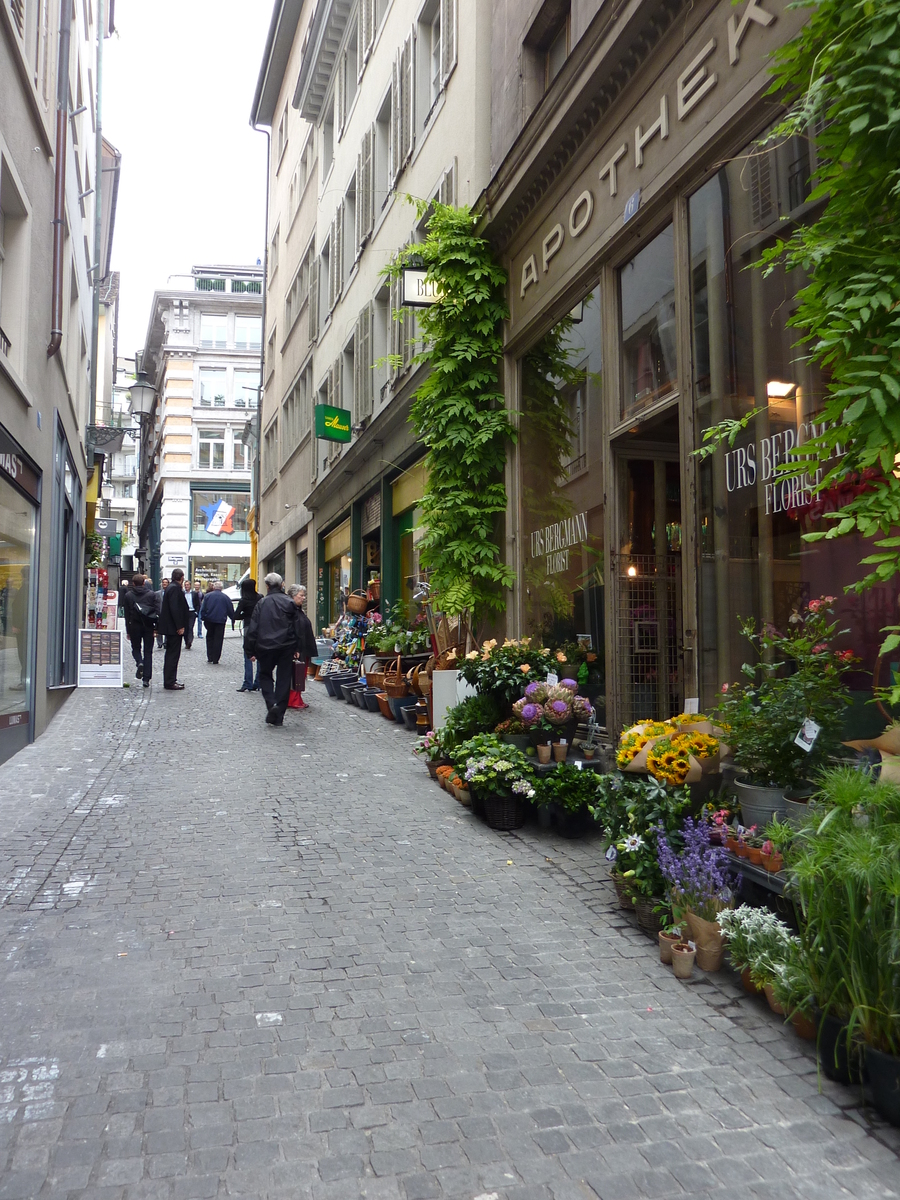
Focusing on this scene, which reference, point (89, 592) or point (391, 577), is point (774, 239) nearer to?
point (391, 577)

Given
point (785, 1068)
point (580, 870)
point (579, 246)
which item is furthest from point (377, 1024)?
point (579, 246)

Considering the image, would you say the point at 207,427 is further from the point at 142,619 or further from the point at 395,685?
the point at 395,685

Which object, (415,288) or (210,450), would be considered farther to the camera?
(210,450)

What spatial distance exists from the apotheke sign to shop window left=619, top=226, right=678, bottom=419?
434 mm

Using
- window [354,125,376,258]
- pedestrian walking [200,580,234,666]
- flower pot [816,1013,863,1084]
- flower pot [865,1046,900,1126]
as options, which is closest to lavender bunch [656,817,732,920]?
flower pot [816,1013,863,1084]

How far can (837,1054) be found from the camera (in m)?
3.32

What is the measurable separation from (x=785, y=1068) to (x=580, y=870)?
2453 millimetres

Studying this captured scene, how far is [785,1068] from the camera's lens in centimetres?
347

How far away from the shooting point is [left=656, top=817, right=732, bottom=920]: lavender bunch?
435 centimetres

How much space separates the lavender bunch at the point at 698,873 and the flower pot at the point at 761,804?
23cm

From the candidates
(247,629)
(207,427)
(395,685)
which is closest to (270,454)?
(247,629)

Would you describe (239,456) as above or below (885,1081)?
above

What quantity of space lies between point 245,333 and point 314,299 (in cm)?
3116

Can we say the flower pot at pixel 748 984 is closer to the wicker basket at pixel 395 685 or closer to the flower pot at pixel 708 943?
the flower pot at pixel 708 943
